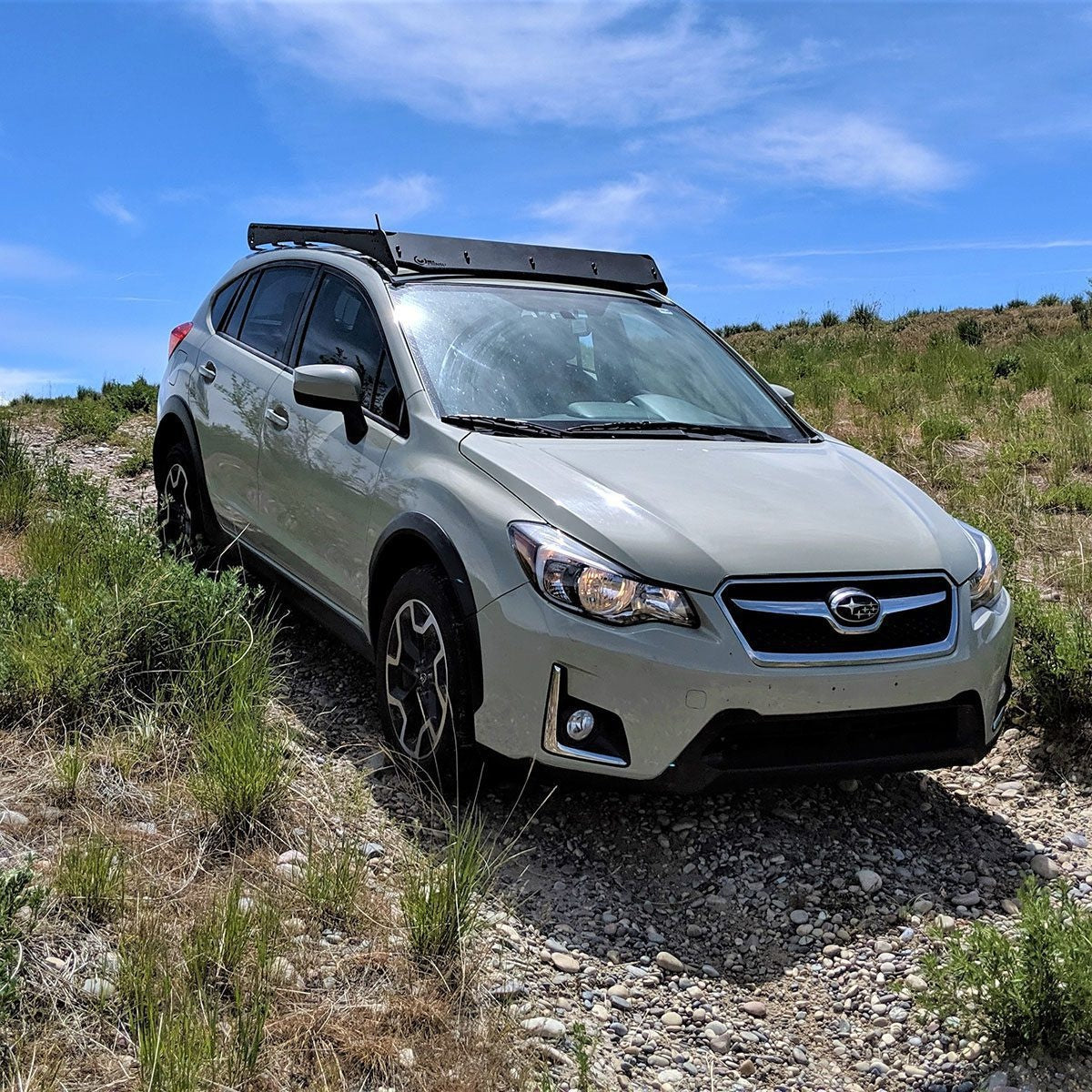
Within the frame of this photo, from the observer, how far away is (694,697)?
3525mm

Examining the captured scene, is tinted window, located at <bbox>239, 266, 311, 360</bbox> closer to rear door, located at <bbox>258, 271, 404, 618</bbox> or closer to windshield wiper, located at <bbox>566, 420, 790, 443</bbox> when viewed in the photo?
rear door, located at <bbox>258, 271, 404, 618</bbox>

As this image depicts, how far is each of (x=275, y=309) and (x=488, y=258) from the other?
1.32 meters

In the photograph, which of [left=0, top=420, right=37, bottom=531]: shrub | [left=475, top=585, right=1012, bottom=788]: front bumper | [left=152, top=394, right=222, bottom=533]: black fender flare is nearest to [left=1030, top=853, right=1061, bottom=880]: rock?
[left=475, top=585, right=1012, bottom=788]: front bumper

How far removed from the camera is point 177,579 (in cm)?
521

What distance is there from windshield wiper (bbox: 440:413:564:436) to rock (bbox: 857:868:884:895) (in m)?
1.93

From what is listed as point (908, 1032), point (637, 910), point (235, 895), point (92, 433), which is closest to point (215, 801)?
point (235, 895)

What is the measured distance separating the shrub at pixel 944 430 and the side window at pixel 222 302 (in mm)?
6143

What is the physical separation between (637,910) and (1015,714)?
240 cm

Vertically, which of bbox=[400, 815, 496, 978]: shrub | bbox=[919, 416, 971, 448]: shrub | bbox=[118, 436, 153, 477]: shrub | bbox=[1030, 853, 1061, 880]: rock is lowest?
bbox=[1030, 853, 1061, 880]: rock

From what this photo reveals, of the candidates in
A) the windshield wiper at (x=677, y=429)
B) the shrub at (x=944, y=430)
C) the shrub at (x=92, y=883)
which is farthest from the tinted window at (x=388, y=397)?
the shrub at (x=944, y=430)

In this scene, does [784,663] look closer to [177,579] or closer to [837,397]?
[177,579]

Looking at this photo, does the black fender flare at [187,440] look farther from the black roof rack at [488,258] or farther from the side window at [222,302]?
the black roof rack at [488,258]

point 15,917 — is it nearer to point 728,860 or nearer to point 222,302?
point 728,860

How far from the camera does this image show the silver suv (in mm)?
3588
